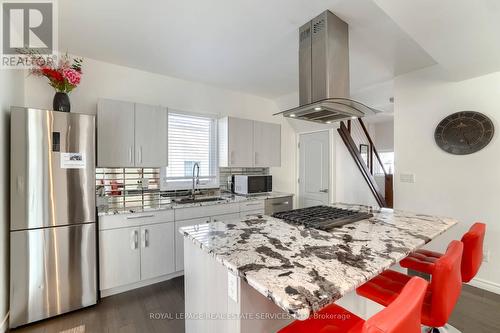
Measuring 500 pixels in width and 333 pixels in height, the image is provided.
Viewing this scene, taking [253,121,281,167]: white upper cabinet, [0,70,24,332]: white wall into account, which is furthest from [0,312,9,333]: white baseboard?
[253,121,281,167]: white upper cabinet

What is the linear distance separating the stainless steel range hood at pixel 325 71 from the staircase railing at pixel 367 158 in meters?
2.30

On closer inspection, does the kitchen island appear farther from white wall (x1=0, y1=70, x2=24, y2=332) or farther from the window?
the window

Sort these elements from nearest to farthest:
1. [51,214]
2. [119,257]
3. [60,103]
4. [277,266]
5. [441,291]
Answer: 1. [277,266]
2. [441,291]
3. [51,214]
4. [60,103]
5. [119,257]

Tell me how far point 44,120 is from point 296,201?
4018 millimetres

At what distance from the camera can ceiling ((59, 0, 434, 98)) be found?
1890 mm

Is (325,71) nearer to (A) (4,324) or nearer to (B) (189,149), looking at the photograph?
(B) (189,149)

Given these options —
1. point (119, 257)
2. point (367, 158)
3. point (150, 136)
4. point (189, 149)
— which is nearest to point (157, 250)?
point (119, 257)

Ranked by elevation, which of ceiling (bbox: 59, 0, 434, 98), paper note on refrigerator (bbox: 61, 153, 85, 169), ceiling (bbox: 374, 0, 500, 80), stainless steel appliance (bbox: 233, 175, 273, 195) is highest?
ceiling (bbox: 59, 0, 434, 98)

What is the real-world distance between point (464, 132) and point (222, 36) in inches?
116

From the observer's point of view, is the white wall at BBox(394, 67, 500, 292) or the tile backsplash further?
the tile backsplash

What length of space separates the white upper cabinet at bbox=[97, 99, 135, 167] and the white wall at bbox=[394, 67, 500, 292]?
140 inches

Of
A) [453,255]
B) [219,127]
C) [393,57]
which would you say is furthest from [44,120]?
[393,57]

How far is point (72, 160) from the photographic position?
7.06 feet

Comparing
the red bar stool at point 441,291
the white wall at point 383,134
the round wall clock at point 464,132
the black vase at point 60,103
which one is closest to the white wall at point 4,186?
the black vase at point 60,103
